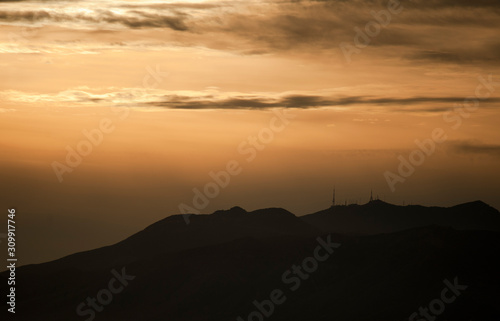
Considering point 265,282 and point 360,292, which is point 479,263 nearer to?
point 360,292

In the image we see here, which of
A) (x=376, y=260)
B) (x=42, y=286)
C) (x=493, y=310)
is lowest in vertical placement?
(x=42, y=286)

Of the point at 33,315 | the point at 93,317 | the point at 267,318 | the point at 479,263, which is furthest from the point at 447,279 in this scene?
the point at 33,315

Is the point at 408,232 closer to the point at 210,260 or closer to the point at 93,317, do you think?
the point at 210,260

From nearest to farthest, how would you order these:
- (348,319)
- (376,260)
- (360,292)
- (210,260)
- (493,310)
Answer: (493,310) < (348,319) < (360,292) < (376,260) < (210,260)

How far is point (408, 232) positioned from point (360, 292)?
83.2 feet

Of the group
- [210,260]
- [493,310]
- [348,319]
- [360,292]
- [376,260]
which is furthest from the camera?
[210,260]

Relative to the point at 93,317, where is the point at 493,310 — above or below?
above

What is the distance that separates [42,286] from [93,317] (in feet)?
91.9

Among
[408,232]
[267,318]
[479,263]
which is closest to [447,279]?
[479,263]

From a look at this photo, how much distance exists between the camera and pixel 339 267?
176m

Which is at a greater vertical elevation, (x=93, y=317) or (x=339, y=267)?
(x=339, y=267)

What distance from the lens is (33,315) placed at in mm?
180875

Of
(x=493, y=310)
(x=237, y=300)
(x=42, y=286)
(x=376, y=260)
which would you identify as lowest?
(x=42, y=286)

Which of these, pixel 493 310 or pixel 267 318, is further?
pixel 267 318
